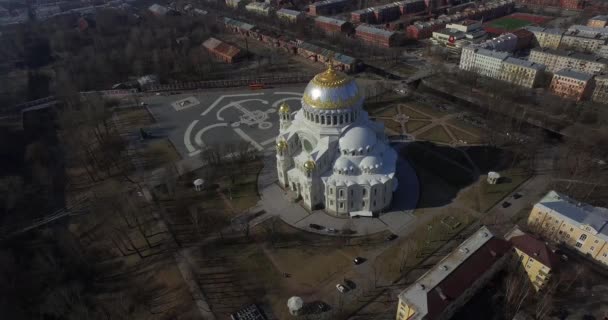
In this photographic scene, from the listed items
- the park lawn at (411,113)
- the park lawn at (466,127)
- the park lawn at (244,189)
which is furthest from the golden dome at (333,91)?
the park lawn at (466,127)

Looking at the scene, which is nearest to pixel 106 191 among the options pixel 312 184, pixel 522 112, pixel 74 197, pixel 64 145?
pixel 74 197

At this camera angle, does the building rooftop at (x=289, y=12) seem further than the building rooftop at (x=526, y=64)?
Yes

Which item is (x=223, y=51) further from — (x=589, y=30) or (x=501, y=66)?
(x=589, y=30)

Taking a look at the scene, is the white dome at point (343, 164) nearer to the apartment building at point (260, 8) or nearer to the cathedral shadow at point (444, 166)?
the cathedral shadow at point (444, 166)

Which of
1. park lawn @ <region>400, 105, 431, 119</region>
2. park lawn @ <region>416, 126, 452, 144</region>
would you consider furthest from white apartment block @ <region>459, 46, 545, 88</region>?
park lawn @ <region>416, 126, 452, 144</region>

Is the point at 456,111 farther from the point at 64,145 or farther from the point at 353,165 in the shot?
the point at 64,145
